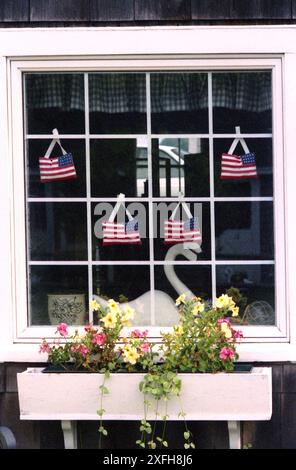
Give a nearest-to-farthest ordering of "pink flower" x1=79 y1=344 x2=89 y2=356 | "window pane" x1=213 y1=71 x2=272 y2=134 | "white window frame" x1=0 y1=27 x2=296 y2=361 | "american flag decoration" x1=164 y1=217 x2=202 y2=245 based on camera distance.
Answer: "pink flower" x1=79 y1=344 x2=89 y2=356
"white window frame" x1=0 y1=27 x2=296 y2=361
"window pane" x1=213 y1=71 x2=272 y2=134
"american flag decoration" x1=164 y1=217 x2=202 y2=245

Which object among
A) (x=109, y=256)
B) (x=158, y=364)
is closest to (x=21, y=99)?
(x=109, y=256)

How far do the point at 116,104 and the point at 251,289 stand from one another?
125 cm

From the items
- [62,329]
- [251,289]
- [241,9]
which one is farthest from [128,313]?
[241,9]

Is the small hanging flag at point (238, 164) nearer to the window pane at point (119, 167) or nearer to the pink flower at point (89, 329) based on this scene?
the window pane at point (119, 167)

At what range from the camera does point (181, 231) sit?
6.23m

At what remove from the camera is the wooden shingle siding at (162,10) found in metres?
6.05

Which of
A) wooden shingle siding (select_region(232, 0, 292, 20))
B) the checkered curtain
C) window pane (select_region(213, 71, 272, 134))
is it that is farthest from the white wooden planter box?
wooden shingle siding (select_region(232, 0, 292, 20))

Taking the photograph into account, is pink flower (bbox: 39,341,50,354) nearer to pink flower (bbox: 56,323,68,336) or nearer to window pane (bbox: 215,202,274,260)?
pink flower (bbox: 56,323,68,336)

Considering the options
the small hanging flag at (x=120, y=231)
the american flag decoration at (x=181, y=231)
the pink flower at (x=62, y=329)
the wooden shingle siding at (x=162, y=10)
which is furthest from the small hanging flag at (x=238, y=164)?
the pink flower at (x=62, y=329)

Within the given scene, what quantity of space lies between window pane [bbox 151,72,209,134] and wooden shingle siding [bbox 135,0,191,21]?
31 centimetres

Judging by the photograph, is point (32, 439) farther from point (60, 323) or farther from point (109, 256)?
point (109, 256)

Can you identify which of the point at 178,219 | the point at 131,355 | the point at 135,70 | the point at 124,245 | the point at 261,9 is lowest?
the point at 131,355

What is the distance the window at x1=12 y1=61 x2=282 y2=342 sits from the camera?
6.16m

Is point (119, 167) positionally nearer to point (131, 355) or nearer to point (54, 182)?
point (54, 182)
